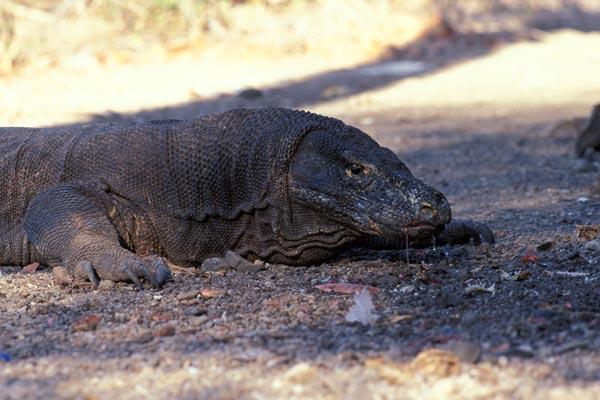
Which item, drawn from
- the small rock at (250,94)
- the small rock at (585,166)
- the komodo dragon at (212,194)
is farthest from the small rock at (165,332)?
the small rock at (250,94)

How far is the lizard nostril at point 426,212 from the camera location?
407 cm

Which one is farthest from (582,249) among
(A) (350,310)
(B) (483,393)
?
(B) (483,393)

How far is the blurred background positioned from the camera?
11.9 metres

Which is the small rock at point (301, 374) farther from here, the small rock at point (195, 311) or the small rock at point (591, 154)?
the small rock at point (591, 154)

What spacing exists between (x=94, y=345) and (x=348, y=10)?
41.2 ft

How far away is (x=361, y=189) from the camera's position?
421 centimetres

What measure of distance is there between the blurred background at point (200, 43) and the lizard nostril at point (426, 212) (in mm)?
7013

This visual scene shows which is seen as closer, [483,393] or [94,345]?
[483,393]

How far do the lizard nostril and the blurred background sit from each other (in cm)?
701

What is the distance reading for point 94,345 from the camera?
328 centimetres

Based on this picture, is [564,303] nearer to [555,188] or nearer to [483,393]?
[483,393]

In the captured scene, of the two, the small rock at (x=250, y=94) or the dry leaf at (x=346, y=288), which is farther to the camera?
the small rock at (x=250, y=94)

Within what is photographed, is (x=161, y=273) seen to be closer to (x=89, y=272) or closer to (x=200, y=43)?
(x=89, y=272)

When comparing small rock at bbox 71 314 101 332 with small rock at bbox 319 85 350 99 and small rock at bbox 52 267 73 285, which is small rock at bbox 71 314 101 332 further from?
small rock at bbox 319 85 350 99
